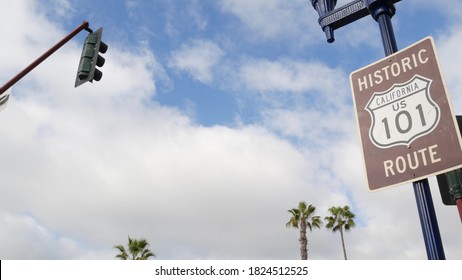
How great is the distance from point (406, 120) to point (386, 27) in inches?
62.6

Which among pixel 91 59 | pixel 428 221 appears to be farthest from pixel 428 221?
pixel 91 59

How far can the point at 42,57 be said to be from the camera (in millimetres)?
8430

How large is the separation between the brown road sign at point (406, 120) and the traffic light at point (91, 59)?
5.18 m

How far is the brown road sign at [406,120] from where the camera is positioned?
339cm

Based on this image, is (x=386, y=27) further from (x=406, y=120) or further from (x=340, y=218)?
(x=340, y=218)

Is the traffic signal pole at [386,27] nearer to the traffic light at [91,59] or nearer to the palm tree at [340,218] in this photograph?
the traffic light at [91,59]

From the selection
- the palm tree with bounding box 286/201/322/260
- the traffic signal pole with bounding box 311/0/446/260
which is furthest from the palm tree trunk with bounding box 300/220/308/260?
the traffic signal pole with bounding box 311/0/446/260

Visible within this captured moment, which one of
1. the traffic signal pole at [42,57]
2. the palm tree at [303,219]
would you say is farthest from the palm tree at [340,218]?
the traffic signal pole at [42,57]

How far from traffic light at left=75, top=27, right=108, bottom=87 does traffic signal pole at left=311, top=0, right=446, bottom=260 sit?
427 cm

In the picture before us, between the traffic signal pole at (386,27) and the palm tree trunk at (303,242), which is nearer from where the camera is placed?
the traffic signal pole at (386,27)

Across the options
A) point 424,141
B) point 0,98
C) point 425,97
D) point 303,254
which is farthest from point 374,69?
point 303,254

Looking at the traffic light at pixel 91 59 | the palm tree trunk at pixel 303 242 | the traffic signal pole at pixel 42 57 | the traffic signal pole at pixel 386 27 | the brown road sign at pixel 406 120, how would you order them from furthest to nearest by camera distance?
the palm tree trunk at pixel 303 242
the traffic signal pole at pixel 42 57
the traffic light at pixel 91 59
the traffic signal pole at pixel 386 27
the brown road sign at pixel 406 120
